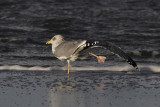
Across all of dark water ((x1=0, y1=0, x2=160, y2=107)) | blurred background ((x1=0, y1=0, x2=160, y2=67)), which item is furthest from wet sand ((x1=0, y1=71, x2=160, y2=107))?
blurred background ((x1=0, y1=0, x2=160, y2=67))

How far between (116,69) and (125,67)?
0.19m

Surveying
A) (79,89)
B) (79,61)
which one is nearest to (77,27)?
(79,61)

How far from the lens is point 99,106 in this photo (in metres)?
5.27

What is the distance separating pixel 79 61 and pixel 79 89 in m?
2.28

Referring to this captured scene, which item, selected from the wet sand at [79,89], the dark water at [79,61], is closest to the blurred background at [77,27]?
the dark water at [79,61]

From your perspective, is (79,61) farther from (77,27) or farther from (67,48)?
(77,27)

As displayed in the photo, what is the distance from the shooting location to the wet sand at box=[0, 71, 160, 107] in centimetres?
544

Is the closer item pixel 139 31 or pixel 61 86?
pixel 61 86

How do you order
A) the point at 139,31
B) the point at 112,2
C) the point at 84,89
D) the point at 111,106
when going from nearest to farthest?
the point at 111,106, the point at 84,89, the point at 139,31, the point at 112,2

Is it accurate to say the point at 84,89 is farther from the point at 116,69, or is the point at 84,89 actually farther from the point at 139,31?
the point at 139,31

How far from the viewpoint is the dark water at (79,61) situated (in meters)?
5.76

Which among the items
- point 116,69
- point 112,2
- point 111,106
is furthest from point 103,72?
point 112,2

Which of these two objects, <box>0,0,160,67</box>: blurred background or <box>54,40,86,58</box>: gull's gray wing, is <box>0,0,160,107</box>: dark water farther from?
<box>54,40,86,58</box>: gull's gray wing

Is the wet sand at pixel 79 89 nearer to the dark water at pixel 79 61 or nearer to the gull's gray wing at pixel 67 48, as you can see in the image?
the dark water at pixel 79 61
